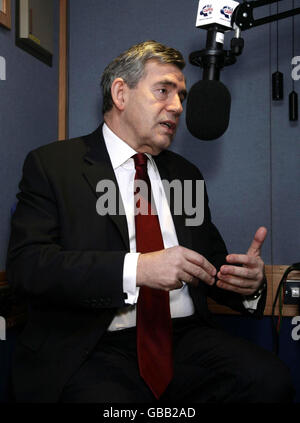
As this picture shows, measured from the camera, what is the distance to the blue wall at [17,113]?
4.66 feet

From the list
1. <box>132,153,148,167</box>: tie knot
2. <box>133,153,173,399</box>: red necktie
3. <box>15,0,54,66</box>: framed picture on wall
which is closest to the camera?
<box>133,153,173,399</box>: red necktie

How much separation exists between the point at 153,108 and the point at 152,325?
2.16 ft

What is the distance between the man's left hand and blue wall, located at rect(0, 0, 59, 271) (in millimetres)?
696

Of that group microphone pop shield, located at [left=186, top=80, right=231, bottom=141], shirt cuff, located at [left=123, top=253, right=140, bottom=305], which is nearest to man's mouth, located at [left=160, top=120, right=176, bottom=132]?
microphone pop shield, located at [left=186, top=80, right=231, bottom=141]

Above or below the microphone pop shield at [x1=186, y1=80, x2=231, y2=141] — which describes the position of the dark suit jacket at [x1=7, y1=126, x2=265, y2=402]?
below

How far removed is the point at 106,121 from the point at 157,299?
63cm

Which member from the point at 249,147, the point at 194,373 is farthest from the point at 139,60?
the point at 194,373

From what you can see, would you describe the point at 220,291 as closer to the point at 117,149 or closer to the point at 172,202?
the point at 172,202

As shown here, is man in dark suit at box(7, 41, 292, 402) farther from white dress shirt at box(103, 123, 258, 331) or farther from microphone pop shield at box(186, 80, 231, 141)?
microphone pop shield at box(186, 80, 231, 141)

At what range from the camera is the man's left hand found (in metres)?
1.17

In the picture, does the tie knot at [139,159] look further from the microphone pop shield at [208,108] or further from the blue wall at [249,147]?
the blue wall at [249,147]

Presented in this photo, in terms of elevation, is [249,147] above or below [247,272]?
above

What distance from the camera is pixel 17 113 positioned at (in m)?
1.50

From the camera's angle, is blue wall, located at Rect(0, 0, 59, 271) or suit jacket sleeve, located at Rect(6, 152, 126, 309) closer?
suit jacket sleeve, located at Rect(6, 152, 126, 309)
